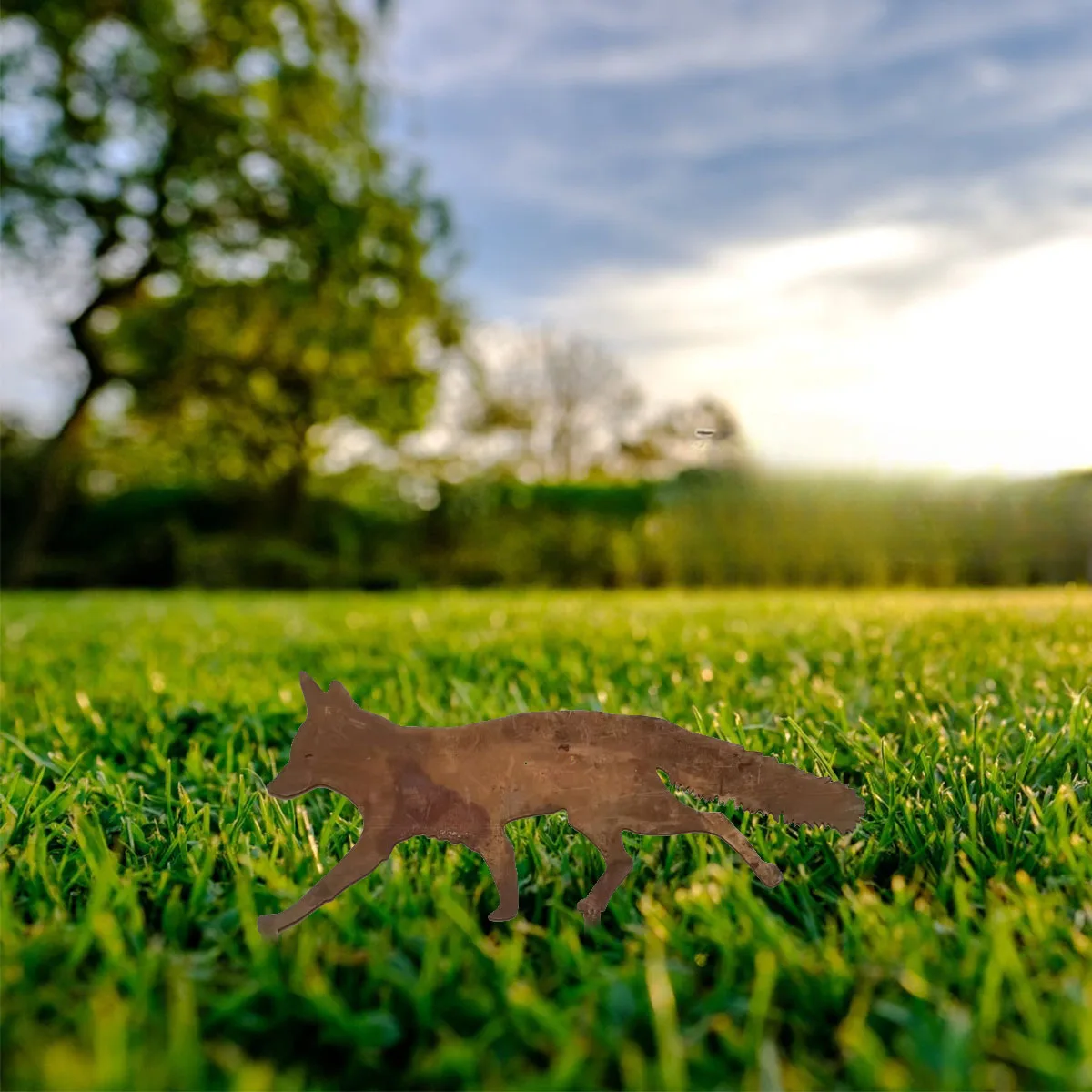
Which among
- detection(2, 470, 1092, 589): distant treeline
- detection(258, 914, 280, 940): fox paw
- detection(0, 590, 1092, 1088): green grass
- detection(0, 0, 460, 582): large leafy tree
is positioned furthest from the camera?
detection(0, 0, 460, 582): large leafy tree

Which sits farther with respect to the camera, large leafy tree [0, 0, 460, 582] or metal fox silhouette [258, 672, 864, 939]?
large leafy tree [0, 0, 460, 582]

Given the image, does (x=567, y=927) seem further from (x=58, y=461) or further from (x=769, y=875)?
(x=58, y=461)

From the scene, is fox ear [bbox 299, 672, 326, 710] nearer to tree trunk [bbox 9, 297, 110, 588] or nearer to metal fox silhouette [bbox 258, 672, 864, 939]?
metal fox silhouette [bbox 258, 672, 864, 939]

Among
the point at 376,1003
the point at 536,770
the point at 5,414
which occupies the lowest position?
the point at 376,1003

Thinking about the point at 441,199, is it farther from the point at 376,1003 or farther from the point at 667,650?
the point at 376,1003

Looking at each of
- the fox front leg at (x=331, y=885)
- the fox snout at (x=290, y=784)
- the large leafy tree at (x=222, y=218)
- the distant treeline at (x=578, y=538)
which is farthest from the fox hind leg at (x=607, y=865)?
the large leafy tree at (x=222, y=218)

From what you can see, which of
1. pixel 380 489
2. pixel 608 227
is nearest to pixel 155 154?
pixel 380 489

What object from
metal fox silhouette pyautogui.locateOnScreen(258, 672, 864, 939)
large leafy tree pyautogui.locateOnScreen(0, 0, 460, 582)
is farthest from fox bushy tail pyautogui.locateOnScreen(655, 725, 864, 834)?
large leafy tree pyautogui.locateOnScreen(0, 0, 460, 582)
